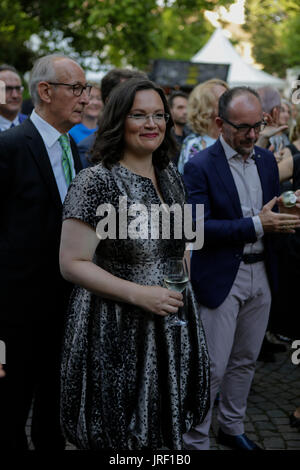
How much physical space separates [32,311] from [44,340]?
21 centimetres

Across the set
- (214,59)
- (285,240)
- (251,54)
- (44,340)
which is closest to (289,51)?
(214,59)

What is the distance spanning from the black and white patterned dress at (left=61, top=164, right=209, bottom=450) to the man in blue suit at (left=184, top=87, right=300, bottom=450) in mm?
849

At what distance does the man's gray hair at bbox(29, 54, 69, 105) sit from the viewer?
2.99 m

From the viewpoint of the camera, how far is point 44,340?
2.95 meters

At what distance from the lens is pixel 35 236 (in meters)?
2.77

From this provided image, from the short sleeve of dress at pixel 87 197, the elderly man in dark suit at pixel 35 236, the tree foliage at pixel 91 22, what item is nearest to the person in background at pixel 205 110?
the elderly man in dark suit at pixel 35 236

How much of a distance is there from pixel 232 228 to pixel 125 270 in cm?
96

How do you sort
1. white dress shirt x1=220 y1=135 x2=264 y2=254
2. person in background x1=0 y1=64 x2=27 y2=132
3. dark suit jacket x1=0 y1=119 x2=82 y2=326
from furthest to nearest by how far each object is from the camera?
1. person in background x1=0 y1=64 x2=27 y2=132
2. white dress shirt x1=220 y1=135 x2=264 y2=254
3. dark suit jacket x1=0 y1=119 x2=82 y2=326

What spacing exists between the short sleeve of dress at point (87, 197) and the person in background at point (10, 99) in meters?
3.67

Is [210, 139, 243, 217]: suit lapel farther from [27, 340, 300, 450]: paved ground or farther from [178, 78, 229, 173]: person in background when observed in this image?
[27, 340, 300, 450]: paved ground

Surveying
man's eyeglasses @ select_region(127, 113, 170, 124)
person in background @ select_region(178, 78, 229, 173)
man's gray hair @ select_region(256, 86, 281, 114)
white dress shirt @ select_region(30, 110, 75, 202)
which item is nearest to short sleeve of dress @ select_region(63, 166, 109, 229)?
man's eyeglasses @ select_region(127, 113, 170, 124)

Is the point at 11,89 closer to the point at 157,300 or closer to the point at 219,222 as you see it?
the point at 219,222

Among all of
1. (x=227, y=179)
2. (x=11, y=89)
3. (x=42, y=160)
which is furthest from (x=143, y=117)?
(x=11, y=89)

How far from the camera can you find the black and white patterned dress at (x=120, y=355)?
2.38m
